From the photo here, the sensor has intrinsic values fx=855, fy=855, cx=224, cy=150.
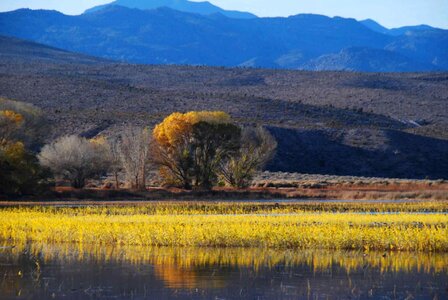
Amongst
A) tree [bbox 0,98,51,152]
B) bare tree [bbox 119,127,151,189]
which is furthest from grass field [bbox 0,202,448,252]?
tree [bbox 0,98,51,152]

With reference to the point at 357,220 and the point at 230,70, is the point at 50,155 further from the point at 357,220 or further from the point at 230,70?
the point at 230,70

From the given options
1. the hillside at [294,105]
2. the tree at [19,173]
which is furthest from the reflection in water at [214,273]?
the hillside at [294,105]

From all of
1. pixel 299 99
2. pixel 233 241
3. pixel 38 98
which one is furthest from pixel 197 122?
pixel 299 99

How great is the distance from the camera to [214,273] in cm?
2347

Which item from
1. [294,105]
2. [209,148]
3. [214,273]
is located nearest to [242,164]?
[209,148]

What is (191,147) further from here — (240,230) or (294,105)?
(294,105)

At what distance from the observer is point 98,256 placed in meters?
27.1

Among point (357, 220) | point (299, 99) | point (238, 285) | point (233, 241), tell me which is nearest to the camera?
point (238, 285)

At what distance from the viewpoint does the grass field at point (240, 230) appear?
2781 centimetres

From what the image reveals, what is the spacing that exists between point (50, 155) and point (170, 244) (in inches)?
1533

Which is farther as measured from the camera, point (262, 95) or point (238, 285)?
point (262, 95)

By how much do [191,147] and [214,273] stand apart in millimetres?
42055

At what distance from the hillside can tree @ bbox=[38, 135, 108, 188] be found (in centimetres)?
2675

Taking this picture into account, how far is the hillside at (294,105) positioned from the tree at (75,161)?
26.8 m
